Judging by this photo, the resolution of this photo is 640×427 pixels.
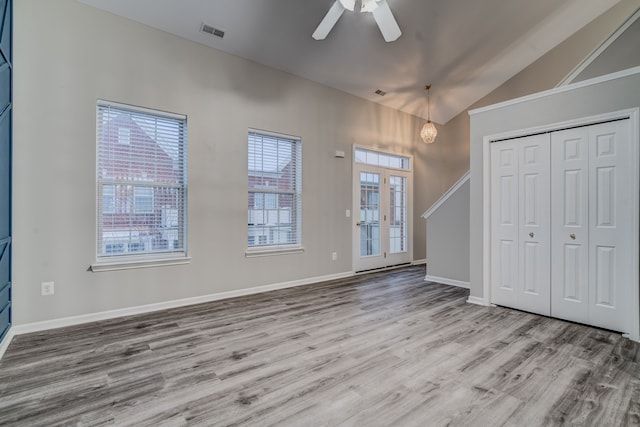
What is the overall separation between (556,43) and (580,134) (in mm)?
3849

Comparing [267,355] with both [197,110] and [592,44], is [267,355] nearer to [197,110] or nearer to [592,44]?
[197,110]

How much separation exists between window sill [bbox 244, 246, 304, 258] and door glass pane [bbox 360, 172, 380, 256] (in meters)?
1.50

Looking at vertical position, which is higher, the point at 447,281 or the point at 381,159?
the point at 381,159

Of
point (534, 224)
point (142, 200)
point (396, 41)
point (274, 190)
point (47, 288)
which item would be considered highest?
point (396, 41)

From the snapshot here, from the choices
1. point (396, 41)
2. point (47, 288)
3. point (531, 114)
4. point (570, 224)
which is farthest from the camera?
point (396, 41)

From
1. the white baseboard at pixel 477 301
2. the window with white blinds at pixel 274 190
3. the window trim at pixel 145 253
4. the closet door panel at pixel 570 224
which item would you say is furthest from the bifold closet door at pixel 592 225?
the window trim at pixel 145 253

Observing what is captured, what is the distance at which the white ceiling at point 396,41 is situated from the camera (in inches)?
137

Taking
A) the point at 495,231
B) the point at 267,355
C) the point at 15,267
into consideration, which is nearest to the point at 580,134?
the point at 495,231

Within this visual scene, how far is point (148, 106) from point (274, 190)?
189 cm

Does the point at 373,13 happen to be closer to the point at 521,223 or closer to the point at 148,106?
the point at 148,106

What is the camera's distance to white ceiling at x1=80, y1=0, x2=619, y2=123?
11.4ft

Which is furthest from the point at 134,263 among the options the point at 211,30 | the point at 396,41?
the point at 396,41

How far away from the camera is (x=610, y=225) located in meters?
2.86

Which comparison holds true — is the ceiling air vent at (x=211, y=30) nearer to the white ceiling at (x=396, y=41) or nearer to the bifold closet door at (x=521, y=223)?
the white ceiling at (x=396, y=41)
